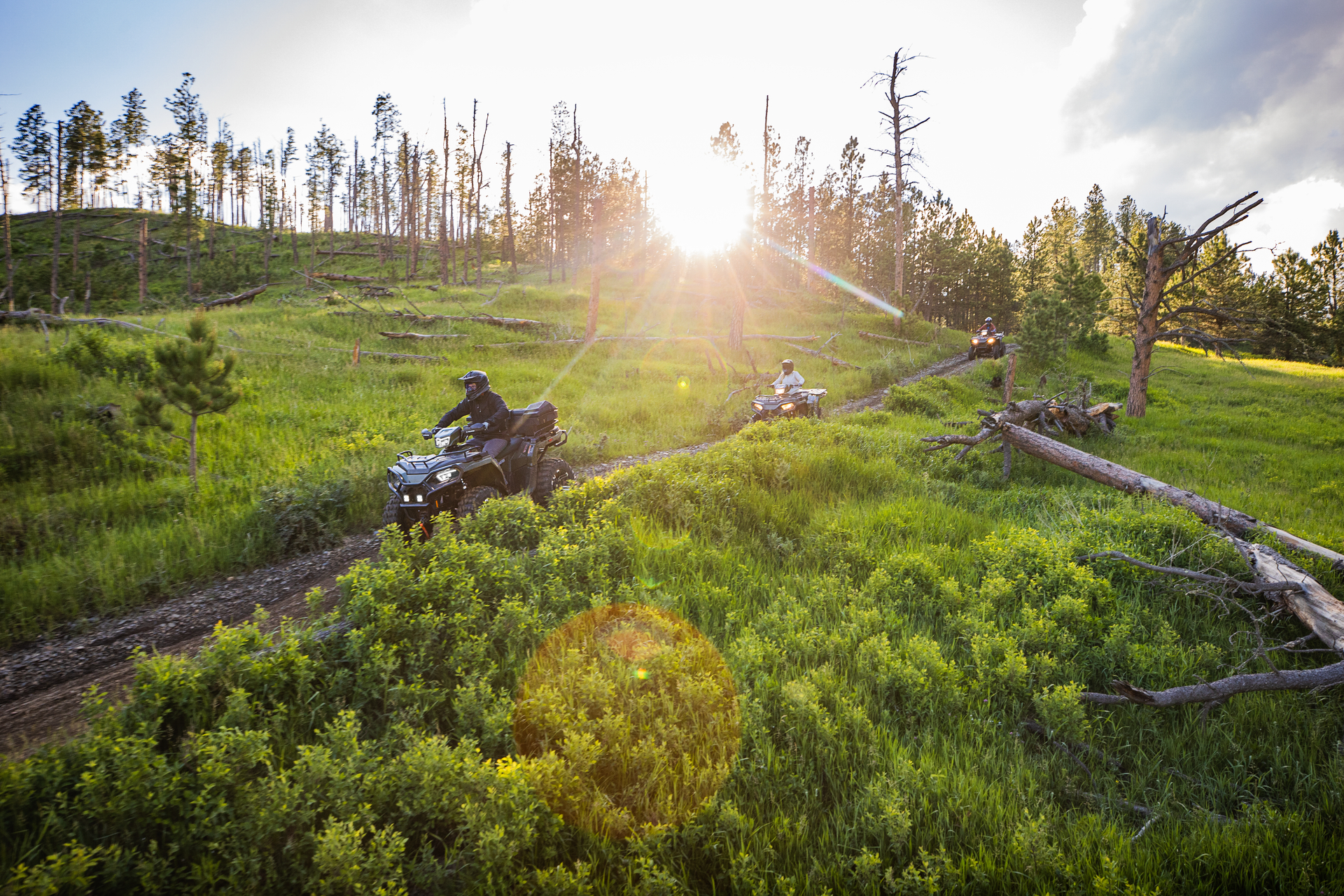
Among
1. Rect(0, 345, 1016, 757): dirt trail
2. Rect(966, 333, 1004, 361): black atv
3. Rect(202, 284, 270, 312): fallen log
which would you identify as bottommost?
Rect(0, 345, 1016, 757): dirt trail

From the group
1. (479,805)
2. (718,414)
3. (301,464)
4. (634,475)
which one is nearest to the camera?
(479,805)

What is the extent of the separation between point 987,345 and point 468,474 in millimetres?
28151

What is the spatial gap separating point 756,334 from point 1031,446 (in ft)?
64.4

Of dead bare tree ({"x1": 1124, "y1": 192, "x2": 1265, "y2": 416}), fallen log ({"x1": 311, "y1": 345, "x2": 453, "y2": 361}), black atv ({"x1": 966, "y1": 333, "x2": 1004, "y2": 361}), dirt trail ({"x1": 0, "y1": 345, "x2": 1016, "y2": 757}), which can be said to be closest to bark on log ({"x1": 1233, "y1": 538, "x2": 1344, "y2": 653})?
dead bare tree ({"x1": 1124, "y1": 192, "x2": 1265, "y2": 416})

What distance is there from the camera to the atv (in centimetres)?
1435

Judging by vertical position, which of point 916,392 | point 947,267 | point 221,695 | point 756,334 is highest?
point 947,267

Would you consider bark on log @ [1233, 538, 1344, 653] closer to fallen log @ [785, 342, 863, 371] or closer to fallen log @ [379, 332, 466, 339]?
fallen log @ [785, 342, 863, 371]

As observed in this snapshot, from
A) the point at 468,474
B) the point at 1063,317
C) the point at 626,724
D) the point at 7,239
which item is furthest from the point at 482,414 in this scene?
the point at 7,239

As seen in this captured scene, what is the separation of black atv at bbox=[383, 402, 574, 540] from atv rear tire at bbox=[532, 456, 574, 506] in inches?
0.4

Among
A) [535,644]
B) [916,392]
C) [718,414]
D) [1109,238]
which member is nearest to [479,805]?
[535,644]

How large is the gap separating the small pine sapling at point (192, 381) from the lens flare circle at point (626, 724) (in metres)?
7.83

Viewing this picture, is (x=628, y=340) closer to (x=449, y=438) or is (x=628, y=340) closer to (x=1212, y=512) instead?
(x=449, y=438)

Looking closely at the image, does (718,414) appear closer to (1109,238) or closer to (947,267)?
(947,267)

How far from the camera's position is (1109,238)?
5516 cm
